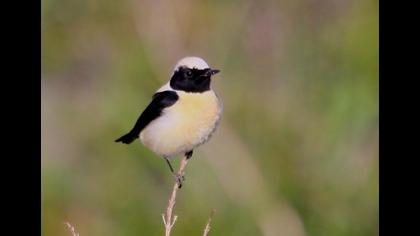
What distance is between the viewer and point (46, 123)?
4305 millimetres

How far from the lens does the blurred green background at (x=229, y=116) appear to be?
371cm

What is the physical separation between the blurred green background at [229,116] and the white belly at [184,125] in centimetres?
114

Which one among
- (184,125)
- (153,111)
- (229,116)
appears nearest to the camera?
(184,125)

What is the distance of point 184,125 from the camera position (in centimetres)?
246

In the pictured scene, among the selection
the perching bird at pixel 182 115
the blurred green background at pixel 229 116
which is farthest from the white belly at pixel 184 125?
the blurred green background at pixel 229 116

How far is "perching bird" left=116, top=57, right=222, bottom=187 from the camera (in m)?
2.41

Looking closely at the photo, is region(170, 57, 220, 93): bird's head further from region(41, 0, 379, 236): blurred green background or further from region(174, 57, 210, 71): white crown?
region(41, 0, 379, 236): blurred green background

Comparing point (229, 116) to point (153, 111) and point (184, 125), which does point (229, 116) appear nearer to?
point (153, 111)

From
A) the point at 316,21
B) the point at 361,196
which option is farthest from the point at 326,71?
the point at 361,196

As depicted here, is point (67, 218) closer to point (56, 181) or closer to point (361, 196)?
point (56, 181)

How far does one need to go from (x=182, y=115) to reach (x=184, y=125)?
5cm

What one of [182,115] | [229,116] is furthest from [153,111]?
[229,116]

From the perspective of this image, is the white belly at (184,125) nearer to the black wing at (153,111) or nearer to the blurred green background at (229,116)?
the black wing at (153,111)

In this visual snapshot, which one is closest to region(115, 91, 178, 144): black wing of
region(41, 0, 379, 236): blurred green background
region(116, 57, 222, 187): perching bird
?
region(116, 57, 222, 187): perching bird
